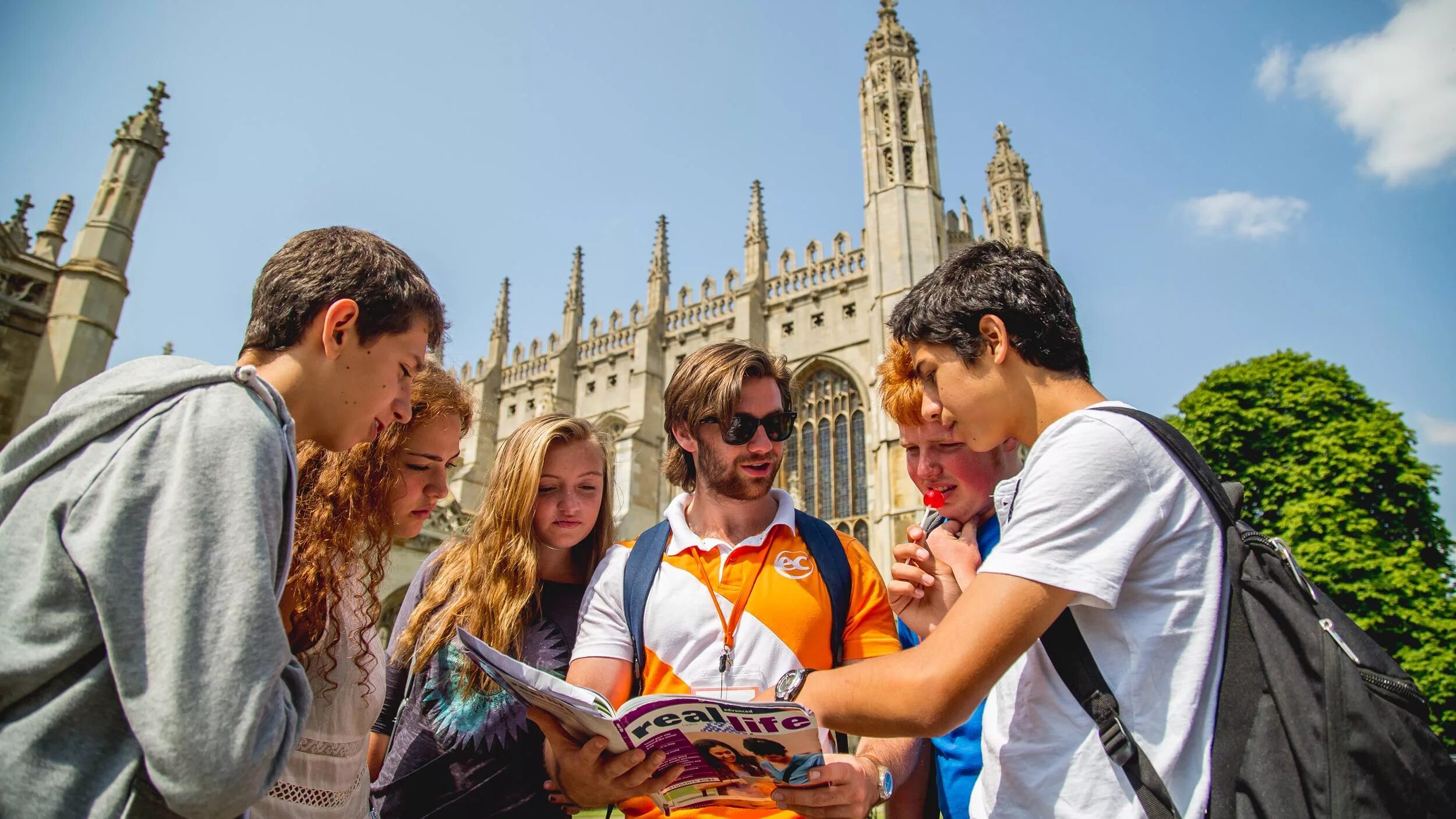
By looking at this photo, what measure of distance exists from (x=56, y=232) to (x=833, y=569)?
1436 centimetres

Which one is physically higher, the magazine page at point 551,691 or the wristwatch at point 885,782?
the magazine page at point 551,691

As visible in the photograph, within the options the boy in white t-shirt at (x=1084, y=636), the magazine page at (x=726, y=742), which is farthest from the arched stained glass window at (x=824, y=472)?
the boy in white t-shirt at (x=1084, y=636)

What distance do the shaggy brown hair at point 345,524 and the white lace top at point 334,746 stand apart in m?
0.03

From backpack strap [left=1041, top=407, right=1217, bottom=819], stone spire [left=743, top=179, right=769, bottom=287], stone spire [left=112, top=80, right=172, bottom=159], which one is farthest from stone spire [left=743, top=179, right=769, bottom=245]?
backpack strap [left=1041, top=407, right=1217, bottom=819]

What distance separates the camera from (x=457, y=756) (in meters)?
2.45

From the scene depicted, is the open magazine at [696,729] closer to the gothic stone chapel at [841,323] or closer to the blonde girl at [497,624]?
the blonde girl at [497,624]

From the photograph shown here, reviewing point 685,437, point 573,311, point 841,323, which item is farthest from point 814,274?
point 685,437

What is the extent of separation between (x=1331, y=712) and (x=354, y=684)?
2.17m

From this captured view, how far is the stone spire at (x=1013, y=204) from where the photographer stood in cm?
2328

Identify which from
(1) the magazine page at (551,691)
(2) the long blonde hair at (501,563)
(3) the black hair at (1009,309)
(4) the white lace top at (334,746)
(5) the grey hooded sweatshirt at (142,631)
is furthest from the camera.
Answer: (2) the long blonde hair at (501,563)

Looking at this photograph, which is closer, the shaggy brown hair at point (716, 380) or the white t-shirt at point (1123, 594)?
the white t-shirt at point (1123, 594)

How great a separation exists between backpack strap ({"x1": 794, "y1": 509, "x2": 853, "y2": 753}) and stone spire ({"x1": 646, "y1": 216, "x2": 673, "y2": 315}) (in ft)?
71.5

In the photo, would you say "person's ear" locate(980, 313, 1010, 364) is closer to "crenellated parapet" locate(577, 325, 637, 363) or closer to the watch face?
the watch face

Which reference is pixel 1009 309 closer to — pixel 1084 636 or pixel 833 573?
pixel 1084 636
